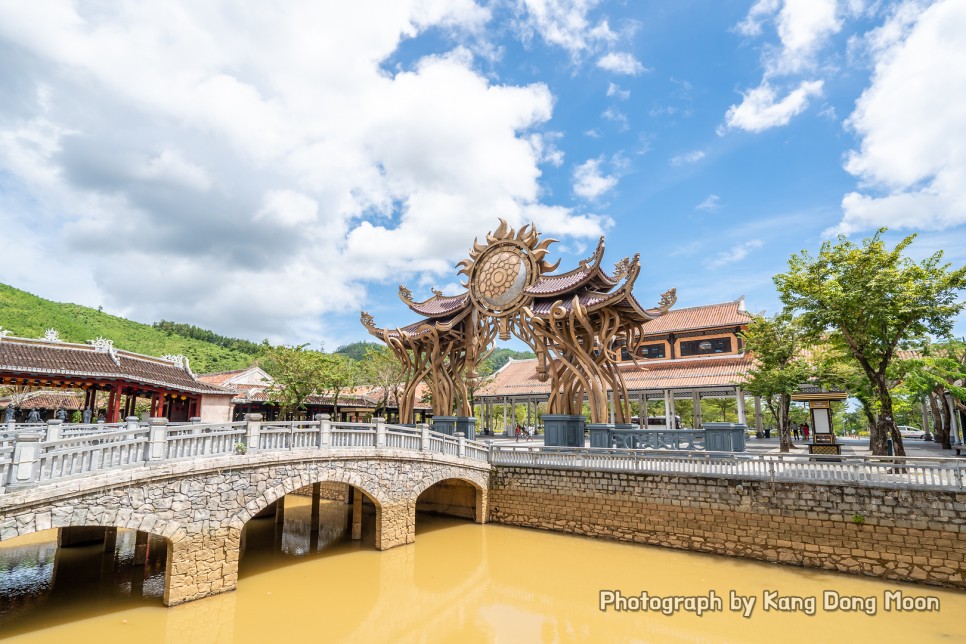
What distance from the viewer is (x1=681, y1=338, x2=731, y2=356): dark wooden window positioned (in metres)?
28.8

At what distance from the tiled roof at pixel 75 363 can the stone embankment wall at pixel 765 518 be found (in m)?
15.4

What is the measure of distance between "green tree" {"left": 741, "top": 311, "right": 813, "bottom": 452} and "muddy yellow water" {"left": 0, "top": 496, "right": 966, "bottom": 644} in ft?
32.3

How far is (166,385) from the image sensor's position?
21281 mm

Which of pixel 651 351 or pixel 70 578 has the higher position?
pixel 651 351

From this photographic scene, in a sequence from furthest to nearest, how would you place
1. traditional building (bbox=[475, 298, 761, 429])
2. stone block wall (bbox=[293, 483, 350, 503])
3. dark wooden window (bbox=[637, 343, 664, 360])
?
dark wooden window (bbox=[637, 343, 664, 360]) → traditional building (bbox=[475, 298, 761, 429]) → stone block wall (bbox=[293, 483, 350, 503])

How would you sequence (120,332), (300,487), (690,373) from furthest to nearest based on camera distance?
(120,332), (690,373), (300,487)

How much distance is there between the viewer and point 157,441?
9852 millimetres

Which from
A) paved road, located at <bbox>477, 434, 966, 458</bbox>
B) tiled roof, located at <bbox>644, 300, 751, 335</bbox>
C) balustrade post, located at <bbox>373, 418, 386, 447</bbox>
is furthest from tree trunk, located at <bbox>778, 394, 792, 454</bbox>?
balustrade post, located at <bbox>373, 418, 386, 447</bbox>

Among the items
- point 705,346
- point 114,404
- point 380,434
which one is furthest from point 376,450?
point 705,346

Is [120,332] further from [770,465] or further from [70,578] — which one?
[770,465]

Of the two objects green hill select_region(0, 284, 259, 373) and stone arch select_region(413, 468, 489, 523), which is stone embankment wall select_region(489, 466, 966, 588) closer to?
stone arch select_region(413, 468, 489, 523)

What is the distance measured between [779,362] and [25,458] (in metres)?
23.9

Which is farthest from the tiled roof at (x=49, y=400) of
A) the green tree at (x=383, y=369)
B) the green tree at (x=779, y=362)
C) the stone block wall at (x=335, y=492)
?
the green tree at (x=779, y=362)

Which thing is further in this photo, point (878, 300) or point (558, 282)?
point (558, 282)
